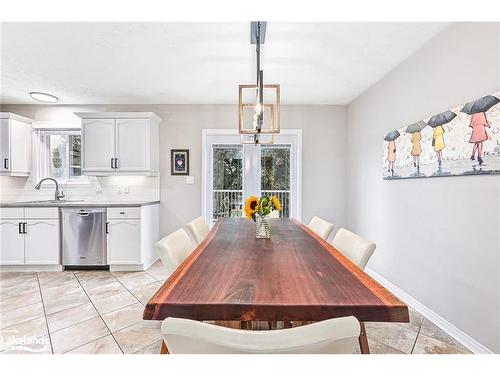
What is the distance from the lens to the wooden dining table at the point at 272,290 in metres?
0.84

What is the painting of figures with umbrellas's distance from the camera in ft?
5.42

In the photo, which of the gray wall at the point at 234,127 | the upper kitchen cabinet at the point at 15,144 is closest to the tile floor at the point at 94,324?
the gray wall at the point at 234,127

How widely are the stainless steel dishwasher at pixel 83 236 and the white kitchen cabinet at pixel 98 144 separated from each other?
654 millimetres

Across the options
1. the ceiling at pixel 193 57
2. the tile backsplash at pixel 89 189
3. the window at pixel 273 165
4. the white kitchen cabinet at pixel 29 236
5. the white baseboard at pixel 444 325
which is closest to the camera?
the white baseboard at pixel 444 325

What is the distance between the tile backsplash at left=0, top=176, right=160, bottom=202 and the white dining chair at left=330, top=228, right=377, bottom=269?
3207 mm

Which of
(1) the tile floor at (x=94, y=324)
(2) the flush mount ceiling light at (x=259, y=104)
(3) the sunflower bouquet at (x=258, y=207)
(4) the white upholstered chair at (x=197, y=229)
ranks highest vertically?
(2) the flush mount ceiling light at (x=259, y=104)

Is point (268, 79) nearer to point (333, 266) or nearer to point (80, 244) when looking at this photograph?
point (333, 266)

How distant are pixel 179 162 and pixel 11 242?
2358mm

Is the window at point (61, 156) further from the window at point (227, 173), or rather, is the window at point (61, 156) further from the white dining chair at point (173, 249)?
the white dining chair at point (173, 249)

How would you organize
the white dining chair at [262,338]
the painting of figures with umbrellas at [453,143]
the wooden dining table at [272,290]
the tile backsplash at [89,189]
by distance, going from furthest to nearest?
the tile backsplash at [89,189], the painting of figures with umbrellas at [453,143], the wooden dining table at [272,290], the white dining chair at [262,338]

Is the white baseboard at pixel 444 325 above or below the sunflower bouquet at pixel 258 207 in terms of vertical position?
below

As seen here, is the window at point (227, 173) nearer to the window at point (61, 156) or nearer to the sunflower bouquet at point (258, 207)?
the window at point (61, 156)

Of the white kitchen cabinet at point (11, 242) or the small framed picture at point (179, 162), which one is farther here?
the small framed picture at point (179, 162)
